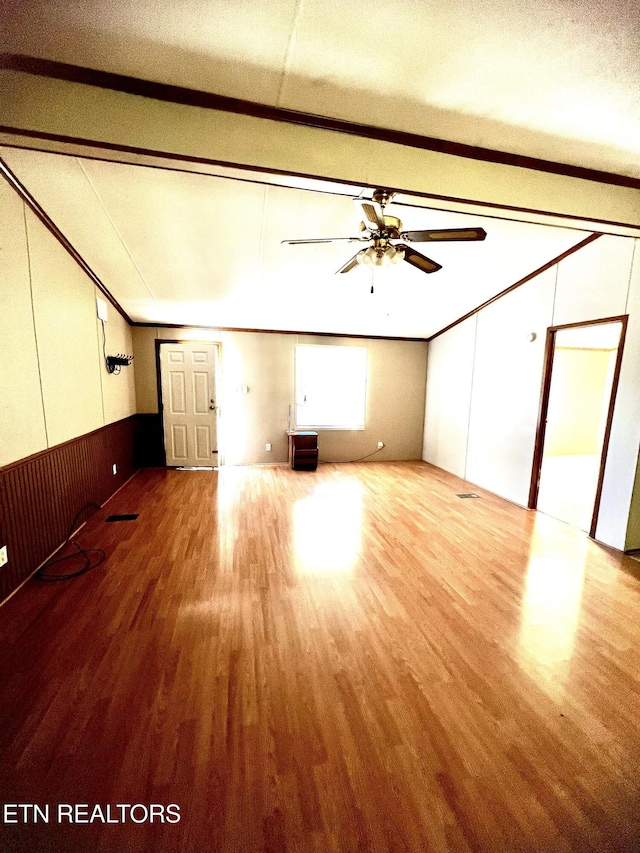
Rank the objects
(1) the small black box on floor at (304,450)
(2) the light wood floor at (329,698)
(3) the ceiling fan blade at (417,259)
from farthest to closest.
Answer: (1) the small black box on floor at (304,450) < (3) the ceiling fan blade at (417,259) < (2) the light wood floor at (329,698)

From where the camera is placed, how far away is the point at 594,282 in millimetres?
3154

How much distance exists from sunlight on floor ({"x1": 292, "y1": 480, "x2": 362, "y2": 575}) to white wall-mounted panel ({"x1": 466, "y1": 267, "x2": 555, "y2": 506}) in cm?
190

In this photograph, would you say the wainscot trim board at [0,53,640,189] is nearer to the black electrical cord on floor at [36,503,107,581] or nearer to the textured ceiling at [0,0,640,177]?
the textured ceiling at [0,0,640,177]

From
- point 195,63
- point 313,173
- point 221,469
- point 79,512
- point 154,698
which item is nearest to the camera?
point 195,63

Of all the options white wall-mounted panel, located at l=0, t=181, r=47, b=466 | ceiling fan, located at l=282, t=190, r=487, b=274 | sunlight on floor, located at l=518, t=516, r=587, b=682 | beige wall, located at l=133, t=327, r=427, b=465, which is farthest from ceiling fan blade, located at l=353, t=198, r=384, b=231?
beige wall, located at l=133, t=327, r=427, b=465

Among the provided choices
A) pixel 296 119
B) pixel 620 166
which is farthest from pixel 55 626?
pixel 620 166

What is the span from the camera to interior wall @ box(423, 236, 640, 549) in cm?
→ 289

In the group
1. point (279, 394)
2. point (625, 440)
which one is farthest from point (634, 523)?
point (279, 394)

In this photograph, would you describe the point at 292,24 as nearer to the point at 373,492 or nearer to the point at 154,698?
the point at 154,698

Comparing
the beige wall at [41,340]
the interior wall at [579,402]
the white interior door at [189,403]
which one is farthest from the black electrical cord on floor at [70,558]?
the interior wall at [579,402]

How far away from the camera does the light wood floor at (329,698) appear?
42.8 inches

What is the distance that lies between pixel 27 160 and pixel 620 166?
141 inches

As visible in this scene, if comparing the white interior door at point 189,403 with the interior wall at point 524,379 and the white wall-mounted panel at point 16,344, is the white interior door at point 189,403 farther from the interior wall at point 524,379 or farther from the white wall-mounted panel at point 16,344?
the interior wall at point 524,379

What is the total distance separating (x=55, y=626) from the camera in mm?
1920
